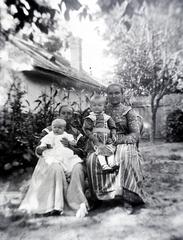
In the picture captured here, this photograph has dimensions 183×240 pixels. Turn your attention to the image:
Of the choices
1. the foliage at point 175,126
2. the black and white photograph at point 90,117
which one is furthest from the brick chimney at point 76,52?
the foliage at point 175,126

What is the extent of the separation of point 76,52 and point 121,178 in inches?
44.2

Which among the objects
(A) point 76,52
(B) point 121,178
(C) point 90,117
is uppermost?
(A) point 76,52

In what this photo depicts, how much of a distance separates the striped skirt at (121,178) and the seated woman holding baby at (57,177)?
11 centimetres

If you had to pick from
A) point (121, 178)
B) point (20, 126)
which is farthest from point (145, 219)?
point (20, 126)

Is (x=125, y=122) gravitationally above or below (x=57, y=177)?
above

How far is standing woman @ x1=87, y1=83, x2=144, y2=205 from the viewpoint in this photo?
218 cm

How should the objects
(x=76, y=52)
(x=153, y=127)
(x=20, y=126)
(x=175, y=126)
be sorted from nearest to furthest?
(x=175, y=126) → (x=153, y=127) → (x=76, y=52) → (x=20, y=126)

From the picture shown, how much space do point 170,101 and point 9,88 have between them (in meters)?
1.38

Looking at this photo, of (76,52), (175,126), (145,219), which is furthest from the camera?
(76,52)

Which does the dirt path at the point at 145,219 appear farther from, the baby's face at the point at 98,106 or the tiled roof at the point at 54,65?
the tiled roof at the point at 54,65

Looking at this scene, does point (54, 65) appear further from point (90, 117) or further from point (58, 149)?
point (58, 149)

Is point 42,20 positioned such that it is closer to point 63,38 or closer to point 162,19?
point 63,38

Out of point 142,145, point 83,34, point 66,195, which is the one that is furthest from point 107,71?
point 66,195

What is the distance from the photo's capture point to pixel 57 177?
2.15 meters
